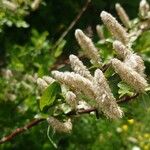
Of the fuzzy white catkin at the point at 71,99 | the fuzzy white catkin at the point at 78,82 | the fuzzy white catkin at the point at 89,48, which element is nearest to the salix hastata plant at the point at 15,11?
the fuzzy white catkin at the point at 89,48

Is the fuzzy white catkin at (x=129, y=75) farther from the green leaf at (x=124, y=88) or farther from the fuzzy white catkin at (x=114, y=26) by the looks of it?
the fuzzy white catkin at (x=114, y=26)

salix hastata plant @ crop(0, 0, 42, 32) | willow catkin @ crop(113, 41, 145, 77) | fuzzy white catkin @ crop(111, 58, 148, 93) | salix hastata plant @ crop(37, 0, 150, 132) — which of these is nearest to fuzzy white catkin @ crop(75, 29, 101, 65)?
salix hastata plant @ crop(37, 0, 150, 132)

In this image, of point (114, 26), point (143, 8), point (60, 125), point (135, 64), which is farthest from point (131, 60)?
point (143, 8)

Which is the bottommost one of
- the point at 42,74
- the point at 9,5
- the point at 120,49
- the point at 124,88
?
the point at 124,88

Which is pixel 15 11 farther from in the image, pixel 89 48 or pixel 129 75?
pixel 129 75

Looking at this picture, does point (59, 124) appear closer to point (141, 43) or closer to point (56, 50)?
point (141, 43)

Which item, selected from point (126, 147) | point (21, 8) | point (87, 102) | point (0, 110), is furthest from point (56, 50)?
point (87, 102)
